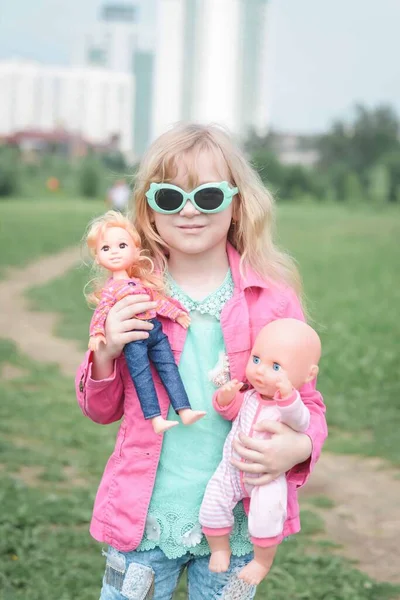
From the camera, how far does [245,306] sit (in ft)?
6.45

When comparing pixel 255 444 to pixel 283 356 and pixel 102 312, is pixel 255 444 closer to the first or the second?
pixel 283 356

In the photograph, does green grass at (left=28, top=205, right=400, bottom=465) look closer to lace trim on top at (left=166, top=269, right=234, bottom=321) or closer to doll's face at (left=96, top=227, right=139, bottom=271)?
lace trim on top at (left=166, top=269, right=234, bottom=321)

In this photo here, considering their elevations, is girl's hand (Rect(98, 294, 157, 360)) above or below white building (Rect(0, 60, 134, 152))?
below

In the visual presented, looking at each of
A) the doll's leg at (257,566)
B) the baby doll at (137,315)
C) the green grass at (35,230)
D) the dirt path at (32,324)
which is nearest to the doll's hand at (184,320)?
the baby doll at (137,315)

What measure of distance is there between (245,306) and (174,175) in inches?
13.5

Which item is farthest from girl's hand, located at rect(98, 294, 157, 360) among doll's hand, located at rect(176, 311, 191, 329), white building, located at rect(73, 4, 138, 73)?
white building, located at rect(73, 4, 138, 73)

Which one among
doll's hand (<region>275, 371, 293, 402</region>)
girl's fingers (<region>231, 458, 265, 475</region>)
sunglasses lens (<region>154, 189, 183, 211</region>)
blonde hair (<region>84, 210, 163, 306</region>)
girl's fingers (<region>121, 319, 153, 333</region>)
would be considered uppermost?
sunglasses lens (<region>154, 189, 183, 211</region>)

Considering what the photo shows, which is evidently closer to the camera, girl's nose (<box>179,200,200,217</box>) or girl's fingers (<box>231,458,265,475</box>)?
girl's fingers (<box>231,458,265,475</box>)

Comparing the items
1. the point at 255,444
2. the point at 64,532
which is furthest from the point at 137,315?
the point at 64,532

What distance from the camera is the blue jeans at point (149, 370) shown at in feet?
5.96

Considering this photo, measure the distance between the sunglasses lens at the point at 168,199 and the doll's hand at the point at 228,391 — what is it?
41 cm

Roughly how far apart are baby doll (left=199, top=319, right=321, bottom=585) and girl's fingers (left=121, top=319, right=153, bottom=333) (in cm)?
22

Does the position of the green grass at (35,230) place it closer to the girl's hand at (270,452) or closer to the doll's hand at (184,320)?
the doll's hand at (184,320)

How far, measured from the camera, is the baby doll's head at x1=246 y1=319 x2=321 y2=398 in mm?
1772
